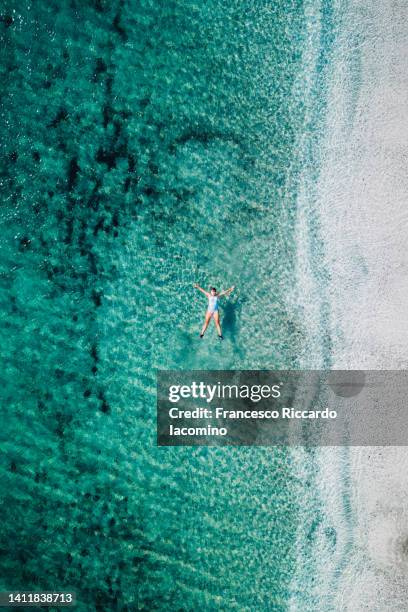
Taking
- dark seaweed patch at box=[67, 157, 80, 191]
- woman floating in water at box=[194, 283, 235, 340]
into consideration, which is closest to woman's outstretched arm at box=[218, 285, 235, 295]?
woman floating in water at box=[194, 283, 235, 340]

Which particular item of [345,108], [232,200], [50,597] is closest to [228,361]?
[232,200]

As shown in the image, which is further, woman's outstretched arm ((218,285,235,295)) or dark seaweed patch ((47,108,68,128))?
dark seaweed patch ((47,108,68,128))

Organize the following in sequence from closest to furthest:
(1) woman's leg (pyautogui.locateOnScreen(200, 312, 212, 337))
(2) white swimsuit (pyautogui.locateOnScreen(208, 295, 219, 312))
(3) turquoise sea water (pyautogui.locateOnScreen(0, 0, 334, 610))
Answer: (2) white swimsuit (pyautogui.locateOnScreen(208, 295, 219, 312)) → (1) woman's leg (pyautogui.locateOnScreen(200, 312, 212, 337)) → (3) turquoise sea water (pyautogui.locateOnScreen(0, 0, 334, 610))

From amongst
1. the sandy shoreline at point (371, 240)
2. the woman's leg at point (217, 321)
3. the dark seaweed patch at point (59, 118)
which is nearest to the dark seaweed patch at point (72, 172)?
the dark seaweed patch at point (59, 118)

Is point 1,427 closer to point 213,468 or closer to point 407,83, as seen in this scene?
point 213,468

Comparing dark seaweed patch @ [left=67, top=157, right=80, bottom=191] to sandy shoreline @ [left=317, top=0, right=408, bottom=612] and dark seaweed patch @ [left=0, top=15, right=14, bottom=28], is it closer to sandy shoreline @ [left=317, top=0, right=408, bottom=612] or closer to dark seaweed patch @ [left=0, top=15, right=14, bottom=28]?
dark seaweed patch @ [left=0, top=15, right=14, bottom=28]
